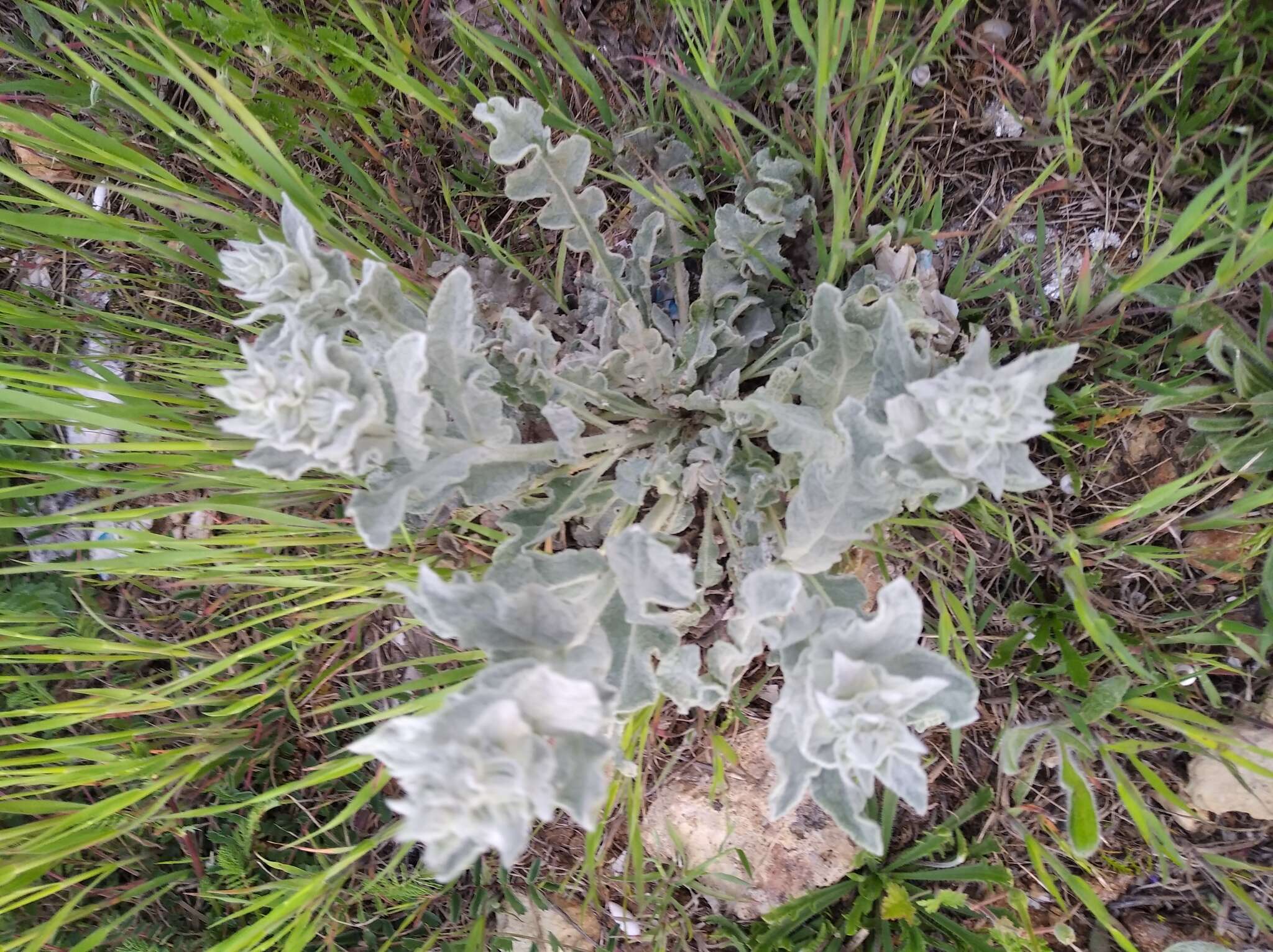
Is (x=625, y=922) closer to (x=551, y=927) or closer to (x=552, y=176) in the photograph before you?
(x=551, y=927)

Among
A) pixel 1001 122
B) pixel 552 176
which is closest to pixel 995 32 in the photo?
pixel 1001 122

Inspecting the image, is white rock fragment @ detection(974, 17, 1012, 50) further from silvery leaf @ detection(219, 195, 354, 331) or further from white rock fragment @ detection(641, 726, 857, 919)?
white rock fragment @ detection(641, 726, 857, 919)

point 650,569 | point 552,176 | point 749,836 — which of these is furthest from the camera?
point 749,836

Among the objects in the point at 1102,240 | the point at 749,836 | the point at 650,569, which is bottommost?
the point at 749,836

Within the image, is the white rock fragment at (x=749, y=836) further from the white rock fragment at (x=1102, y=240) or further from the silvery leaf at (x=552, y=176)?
the white rock fragment at (x=1102, y=240)

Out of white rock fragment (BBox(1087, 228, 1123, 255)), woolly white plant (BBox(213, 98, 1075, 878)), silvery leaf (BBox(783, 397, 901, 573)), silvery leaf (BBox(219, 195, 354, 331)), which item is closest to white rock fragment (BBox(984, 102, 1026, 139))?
Result: white rock fragment (BBox(1087, 228, 1123, 255))

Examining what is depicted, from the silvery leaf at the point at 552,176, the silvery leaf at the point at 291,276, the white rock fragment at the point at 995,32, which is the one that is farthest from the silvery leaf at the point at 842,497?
the white rock fragment at the point at 995,32
